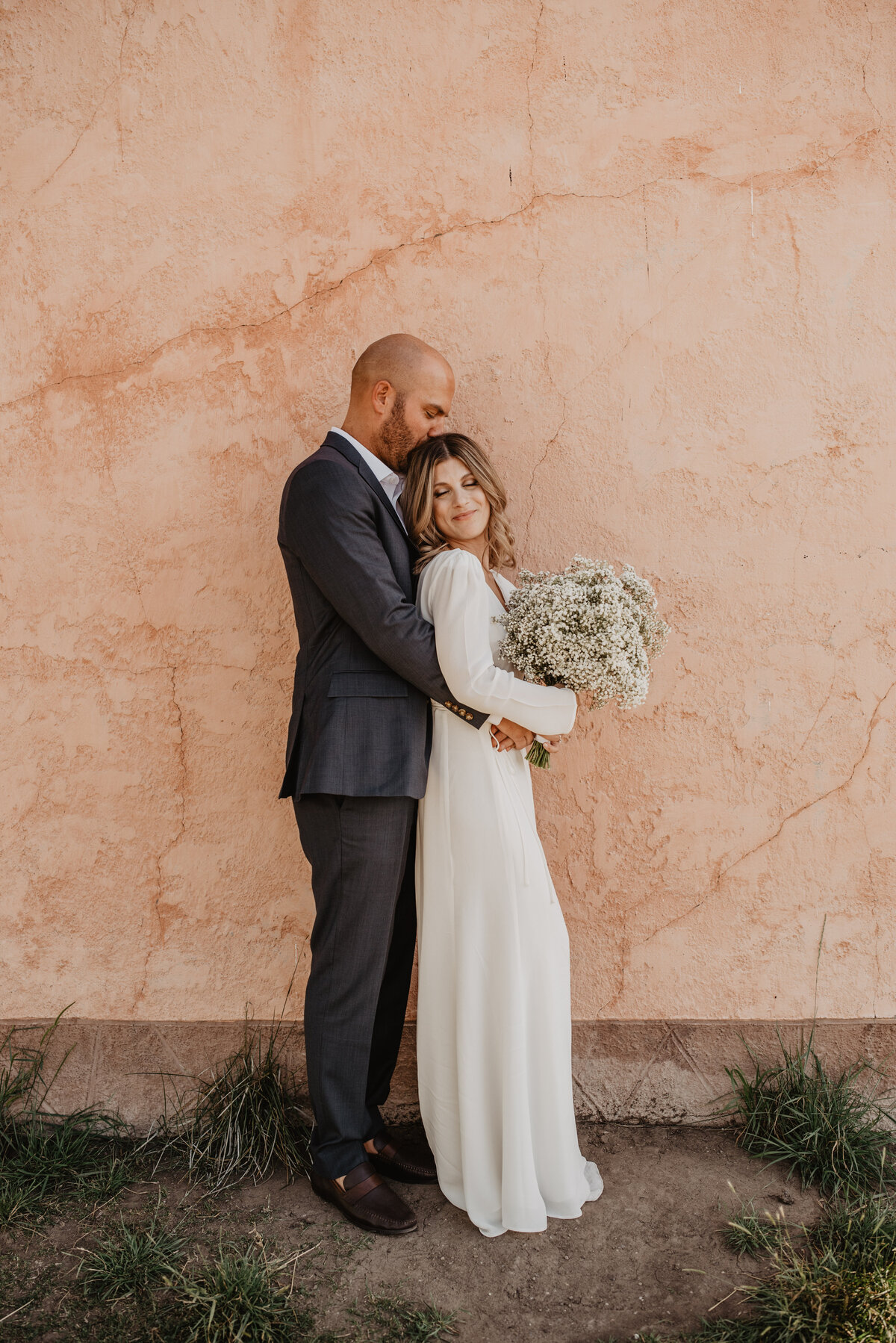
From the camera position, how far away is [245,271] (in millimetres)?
3010

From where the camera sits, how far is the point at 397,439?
267 cm

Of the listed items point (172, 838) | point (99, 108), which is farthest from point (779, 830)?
point (99, 108)

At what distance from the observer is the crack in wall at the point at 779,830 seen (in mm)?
2988

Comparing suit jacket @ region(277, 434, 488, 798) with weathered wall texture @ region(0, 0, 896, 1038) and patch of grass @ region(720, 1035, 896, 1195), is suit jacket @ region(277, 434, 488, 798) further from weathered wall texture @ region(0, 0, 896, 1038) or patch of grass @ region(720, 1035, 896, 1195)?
patch of grass @ region(720, 1035, 896, 1195)

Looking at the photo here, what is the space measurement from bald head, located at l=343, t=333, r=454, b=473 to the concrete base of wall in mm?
1998

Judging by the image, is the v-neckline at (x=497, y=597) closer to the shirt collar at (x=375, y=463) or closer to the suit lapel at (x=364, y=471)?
the suit lapel at (x=364, y=471)

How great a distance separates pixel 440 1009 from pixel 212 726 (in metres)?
1.27

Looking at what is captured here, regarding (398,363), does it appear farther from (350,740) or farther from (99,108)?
(99,108)

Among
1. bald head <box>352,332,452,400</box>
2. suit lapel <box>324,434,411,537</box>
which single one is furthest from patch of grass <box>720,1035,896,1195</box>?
bald head <box>352,332,452,400</box>

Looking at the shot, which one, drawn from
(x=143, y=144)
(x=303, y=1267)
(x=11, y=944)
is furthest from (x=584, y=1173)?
(x=143, y=144)

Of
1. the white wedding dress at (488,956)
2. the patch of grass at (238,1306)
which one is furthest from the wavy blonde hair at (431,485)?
the patch of grass at (238,1306)

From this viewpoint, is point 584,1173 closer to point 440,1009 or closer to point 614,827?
point 440,1009

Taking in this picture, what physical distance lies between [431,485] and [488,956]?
1374 millimetres

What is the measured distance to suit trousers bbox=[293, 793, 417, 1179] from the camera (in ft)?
8.30
